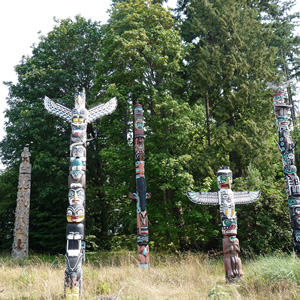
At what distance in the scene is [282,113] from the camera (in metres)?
10.3

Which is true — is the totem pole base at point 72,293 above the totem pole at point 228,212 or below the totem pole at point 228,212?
below

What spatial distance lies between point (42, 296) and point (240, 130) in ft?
32.1

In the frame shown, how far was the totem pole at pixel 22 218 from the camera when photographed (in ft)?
37.0

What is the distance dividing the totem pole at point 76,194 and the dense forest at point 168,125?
490cm

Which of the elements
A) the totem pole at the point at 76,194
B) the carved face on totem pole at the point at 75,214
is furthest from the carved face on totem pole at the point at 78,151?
the carved face on totem pole at the point at 75,214

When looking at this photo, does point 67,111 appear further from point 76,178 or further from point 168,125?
point 168,125

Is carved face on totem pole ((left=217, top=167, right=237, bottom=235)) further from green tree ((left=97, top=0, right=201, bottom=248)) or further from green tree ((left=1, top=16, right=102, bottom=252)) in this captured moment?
green tree ((left=1, top=16, right=102, bottom=252))

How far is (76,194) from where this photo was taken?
6.52m

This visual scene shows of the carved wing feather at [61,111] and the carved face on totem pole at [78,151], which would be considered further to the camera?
the carved wing feather at [61,111]

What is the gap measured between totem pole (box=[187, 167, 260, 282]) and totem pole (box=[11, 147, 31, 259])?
751 centimetres

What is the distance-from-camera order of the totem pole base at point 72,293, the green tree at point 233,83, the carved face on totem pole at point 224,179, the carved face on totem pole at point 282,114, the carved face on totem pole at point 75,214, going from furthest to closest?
the green tree at point 233,83 < the carved face on totem pole at point 282,114 < the carved face on totem pole at point 224,179 < the carved face on totem pole at point 75,214 < the totem pole base at point 72,293

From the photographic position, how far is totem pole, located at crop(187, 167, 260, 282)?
6.75 meters

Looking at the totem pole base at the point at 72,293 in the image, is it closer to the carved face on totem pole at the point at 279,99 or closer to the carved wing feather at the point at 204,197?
the carved wing feather at the point at 204,197

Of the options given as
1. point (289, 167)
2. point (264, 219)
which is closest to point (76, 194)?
point (289, 167)
